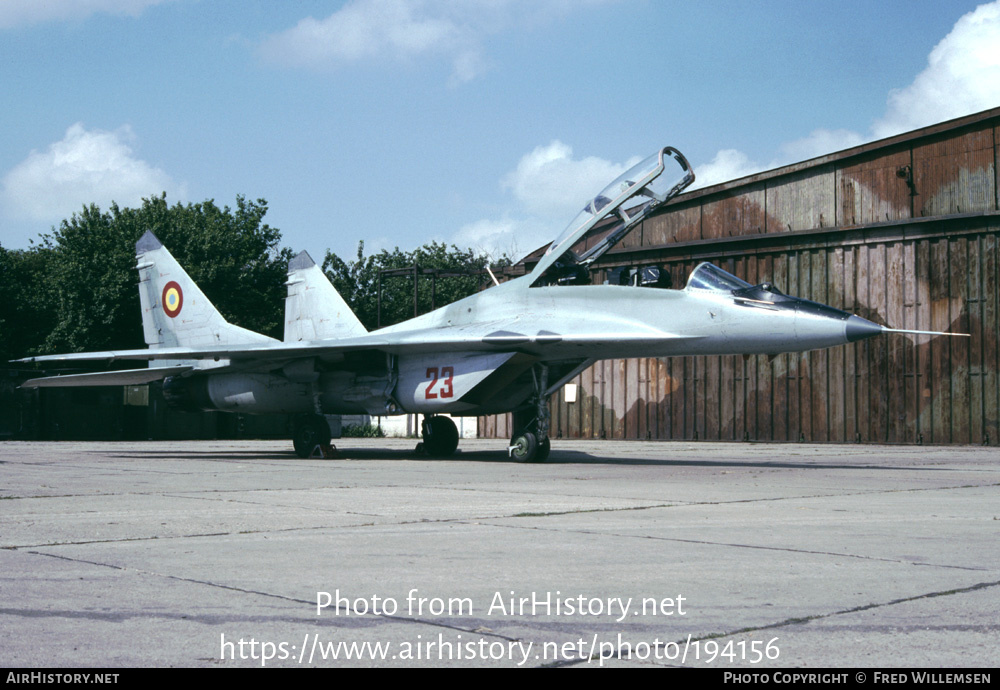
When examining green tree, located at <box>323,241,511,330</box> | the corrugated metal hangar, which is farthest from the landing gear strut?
green tree, located at <box>323,241,511,330</box>

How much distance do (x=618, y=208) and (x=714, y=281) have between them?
2.40 meters

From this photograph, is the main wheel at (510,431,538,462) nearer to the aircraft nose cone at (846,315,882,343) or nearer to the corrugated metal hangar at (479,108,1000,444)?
the aircraft nose cone at (846,315,882,343)

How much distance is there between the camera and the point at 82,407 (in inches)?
1139

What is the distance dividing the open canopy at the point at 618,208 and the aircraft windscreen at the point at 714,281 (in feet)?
6.26

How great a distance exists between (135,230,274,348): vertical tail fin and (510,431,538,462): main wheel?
630 centimetres

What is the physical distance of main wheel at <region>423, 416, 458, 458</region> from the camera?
16.2m

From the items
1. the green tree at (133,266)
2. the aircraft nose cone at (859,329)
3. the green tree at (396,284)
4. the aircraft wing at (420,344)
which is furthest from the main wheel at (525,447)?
A: the green tree at (396,284)

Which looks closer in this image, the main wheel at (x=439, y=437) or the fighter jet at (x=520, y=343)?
the fighter jet at (x=520, y=343)

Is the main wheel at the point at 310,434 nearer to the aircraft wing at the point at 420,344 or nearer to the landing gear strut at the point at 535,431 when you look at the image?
the aircraft wing at the point at 420,344

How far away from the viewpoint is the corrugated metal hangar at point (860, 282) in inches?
906

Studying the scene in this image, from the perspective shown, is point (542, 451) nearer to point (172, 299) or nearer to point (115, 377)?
point (115, 377)

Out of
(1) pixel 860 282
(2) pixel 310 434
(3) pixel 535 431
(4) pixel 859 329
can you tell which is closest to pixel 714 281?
(4) pixel 859 329

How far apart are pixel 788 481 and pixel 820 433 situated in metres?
16.1

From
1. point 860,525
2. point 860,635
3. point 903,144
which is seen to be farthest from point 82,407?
point 860,635
